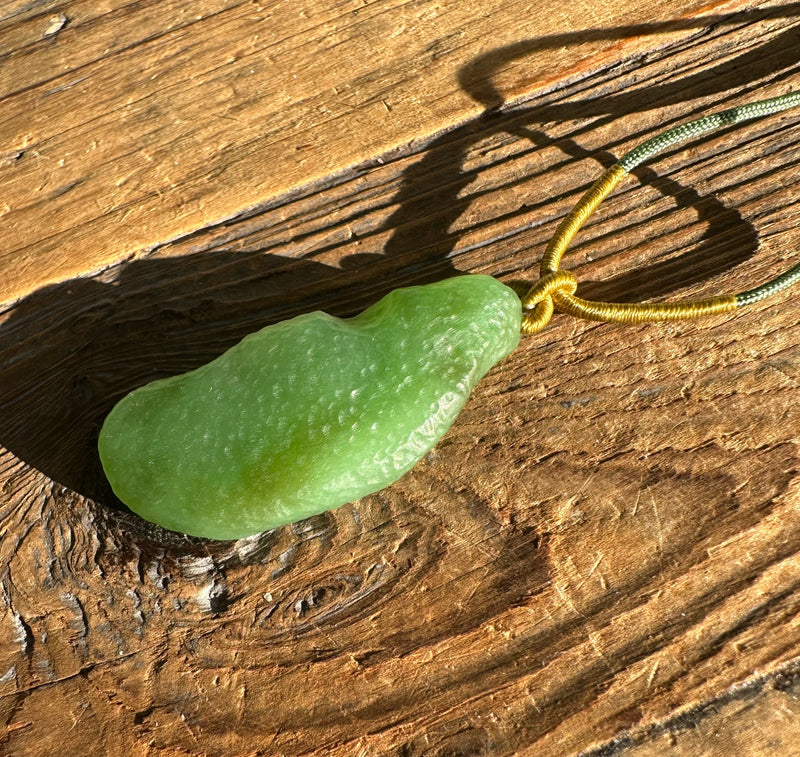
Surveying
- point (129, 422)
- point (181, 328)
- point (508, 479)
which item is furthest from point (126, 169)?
point (508, 479)

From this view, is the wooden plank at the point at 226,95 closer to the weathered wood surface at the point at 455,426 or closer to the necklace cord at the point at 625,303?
the weathered wood surface at the point at 455,426

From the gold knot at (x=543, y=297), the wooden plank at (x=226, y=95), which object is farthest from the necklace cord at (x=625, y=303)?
the wooden plank at (x=226, y=95)

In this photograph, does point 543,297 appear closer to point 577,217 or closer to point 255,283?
point 577,217

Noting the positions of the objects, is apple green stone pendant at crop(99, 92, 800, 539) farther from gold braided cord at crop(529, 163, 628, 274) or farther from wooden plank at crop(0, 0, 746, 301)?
wooden plank at crop(0, 0, 746, 301)

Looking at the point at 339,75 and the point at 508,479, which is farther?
the point at 339,75

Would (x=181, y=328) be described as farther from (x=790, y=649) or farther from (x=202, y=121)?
(x=790, y=649)

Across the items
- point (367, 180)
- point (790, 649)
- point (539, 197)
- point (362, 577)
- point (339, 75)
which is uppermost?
point (339, 75)
